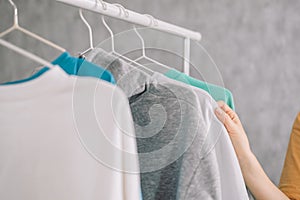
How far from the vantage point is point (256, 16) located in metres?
1.95

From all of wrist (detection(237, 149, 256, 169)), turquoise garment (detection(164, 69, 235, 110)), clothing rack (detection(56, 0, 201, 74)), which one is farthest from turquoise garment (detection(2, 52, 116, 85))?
wrist (detection(237, 149, 256, 169))

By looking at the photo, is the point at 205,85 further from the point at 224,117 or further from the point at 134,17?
the point at 134,17

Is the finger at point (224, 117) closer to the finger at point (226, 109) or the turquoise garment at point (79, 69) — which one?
the finger at point (226, 109)

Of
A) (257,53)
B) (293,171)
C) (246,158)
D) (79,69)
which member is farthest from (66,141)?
(257,53)

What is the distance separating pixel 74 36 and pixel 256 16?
2.53ft

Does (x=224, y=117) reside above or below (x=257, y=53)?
below

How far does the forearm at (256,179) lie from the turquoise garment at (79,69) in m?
0.47

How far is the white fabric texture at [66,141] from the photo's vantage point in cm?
78

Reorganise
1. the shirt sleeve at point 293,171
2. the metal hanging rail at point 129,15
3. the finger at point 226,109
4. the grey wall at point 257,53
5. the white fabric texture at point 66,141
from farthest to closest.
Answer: the grey wall at point 257,53, the shirt sleeve at point 293,171, the finger at point 226,109, the metal hanging rail at point 129,15, the white fabric texture at point 66,141

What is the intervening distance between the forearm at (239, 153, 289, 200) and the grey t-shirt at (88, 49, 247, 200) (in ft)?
0.83

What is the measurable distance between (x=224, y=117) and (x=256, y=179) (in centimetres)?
24

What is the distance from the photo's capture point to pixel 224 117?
1.04 m

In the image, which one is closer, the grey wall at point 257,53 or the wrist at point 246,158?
the wrist at point 246,158

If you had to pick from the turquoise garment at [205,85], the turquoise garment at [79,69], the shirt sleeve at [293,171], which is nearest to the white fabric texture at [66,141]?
the turquoise garment at [79,69]
